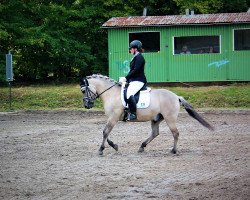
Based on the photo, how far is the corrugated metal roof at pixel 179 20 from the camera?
34.1 m

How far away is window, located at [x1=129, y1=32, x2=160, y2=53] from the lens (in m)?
35.2

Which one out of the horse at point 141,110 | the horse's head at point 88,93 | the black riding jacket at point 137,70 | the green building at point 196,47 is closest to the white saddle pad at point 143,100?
the horse at point 141,110

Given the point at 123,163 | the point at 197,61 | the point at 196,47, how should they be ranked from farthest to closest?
the point at 196,47 < the point at 197,61 < the point at 123,163

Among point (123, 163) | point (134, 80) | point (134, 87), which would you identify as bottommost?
point (123, 163)

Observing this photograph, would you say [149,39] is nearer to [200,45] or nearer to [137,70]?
[200,45]

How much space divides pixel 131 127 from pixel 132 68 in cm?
670

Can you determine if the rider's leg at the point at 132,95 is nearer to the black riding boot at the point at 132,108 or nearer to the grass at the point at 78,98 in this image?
the black riding boot at the point at 132,108

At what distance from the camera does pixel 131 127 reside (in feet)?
78.0

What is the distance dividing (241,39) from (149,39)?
14.9 ft

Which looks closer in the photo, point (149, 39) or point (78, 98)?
point (78, 98)

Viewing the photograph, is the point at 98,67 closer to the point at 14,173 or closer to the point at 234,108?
the point at 234,108

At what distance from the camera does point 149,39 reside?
35.3m

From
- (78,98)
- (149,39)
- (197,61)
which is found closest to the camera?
(78,98)

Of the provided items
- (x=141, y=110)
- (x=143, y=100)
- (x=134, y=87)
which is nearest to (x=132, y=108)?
(x=141, y=110)
